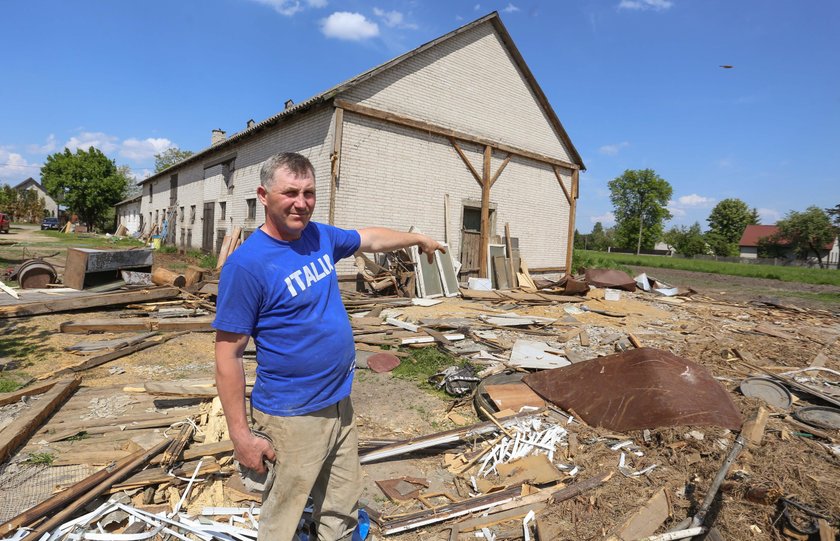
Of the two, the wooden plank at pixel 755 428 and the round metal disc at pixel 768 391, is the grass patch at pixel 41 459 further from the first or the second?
the round metal disc at pixel 768 391

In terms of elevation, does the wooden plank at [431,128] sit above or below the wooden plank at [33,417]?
above

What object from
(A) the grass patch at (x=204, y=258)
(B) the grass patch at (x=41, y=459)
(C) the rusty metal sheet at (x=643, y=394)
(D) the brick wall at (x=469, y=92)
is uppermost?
(D) the brick wall at (x=469, y=92)

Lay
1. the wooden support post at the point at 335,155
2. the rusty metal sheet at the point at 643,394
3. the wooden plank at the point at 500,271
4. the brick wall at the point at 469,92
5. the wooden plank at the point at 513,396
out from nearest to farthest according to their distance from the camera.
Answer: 1. the rusty metal sheet at the point at 643,394
2. the wooden plank at the point at 513,396
3. the wooden support post at the point at 335,155
4. the brick wall at the point at 469,92
5. the wooden plank at the point at 500,271

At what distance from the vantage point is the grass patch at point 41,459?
3379 millimetres

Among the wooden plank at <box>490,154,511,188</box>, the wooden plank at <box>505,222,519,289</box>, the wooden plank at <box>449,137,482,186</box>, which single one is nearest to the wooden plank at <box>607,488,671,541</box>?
the wooden plank at <box>505,222,519,289</box>

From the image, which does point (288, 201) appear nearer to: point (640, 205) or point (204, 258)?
point (204, 258)

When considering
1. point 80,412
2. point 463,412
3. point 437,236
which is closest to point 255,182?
point 437,236

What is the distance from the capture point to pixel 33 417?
3830 millimetres

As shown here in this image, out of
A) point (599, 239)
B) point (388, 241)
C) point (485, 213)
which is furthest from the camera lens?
point (599, 239)


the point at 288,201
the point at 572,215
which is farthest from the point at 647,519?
the point at 572,215

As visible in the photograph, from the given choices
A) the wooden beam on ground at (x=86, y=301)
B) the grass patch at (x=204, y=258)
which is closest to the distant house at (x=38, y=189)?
the grass patch at (x=204, y=258)

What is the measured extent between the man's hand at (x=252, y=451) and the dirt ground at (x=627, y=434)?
4.91ft

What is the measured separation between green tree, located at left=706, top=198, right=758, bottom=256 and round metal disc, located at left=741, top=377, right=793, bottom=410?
268 ft

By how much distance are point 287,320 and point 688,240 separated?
89.8 metres
